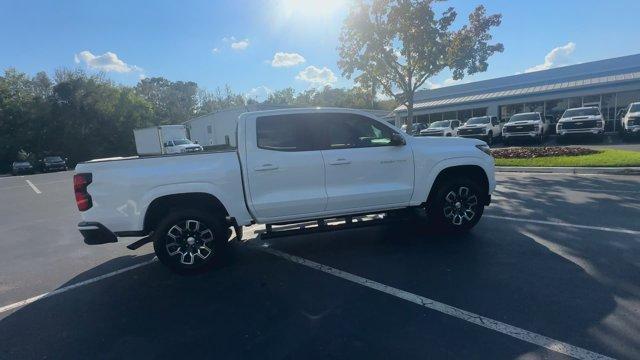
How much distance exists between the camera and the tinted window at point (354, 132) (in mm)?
5285

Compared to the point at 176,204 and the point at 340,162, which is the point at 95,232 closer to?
the point at 176,204

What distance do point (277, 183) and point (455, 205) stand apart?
2.72 meters

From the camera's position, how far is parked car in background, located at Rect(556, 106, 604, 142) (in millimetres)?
19375

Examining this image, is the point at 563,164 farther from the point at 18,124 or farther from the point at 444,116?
the point at 18,124

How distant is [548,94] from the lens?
2895cm

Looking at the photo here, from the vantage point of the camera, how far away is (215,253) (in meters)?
4.99

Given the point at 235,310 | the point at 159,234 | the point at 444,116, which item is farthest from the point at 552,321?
the point at 444,116

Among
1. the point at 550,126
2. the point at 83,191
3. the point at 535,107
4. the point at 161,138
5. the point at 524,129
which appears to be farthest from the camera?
the point at 161,138

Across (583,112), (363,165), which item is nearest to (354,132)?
(363,165)

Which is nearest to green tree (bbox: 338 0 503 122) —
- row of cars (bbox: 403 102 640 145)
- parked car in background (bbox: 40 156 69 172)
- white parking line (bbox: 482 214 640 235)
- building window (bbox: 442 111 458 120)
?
row of cars (bbox: 403 102 640 145)

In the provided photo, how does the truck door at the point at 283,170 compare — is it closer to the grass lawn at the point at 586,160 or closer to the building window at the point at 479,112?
the grass lawn at the point at 586,160

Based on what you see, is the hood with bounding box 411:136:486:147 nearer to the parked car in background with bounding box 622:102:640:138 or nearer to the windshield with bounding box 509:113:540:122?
the parked car in background with bounding box 622:102:640:138

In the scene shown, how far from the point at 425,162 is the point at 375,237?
4.69 feet

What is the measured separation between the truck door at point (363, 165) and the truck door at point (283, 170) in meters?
0.18
